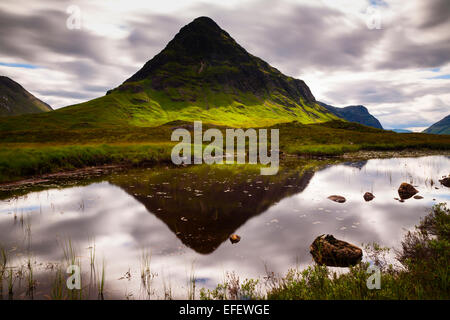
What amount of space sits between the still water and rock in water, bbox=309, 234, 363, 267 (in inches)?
22.3

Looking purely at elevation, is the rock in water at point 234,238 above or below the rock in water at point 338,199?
below

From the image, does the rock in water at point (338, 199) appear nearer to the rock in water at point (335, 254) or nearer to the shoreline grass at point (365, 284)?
the shoreline grass at point (365, 284)

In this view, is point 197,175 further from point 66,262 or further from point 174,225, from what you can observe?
point 66,262

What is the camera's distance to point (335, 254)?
991 centimetres

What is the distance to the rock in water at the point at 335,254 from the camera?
9750mm

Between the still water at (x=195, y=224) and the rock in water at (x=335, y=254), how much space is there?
567 mm

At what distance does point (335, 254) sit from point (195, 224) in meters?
8.29

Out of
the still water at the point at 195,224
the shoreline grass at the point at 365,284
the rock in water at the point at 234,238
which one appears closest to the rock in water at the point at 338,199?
the still water at the point at 195,224

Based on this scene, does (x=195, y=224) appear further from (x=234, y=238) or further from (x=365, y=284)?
(x=365, y=284)

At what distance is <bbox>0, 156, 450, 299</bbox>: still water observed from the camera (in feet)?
32.8

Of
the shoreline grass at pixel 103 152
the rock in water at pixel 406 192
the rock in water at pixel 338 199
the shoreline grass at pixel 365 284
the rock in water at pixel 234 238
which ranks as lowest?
the rock in water at pixel 234 238

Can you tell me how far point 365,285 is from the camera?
7043mm
